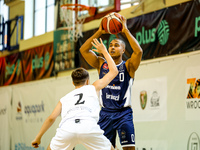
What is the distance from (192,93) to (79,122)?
14.0 feet

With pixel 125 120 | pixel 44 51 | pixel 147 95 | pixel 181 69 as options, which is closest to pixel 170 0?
pixel 181 69

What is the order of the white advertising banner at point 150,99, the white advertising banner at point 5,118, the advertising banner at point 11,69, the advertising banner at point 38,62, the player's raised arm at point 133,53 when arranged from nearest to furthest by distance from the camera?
1. the player's raised arm at point 133,53
2. the white advertising banner at point 150,99
3. the advertising banner at point 38,62
4. the advertising banner at point 11,69
5. the white advertising banner at point 5,118

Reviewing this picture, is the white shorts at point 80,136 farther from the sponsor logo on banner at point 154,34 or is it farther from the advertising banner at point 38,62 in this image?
the advertising banner at point 38,62

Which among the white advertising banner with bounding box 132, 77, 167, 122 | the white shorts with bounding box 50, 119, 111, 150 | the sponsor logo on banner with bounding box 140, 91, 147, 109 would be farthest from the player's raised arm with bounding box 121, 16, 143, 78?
the sponsor logo on banner with bounding box 140, 91, 147, 109

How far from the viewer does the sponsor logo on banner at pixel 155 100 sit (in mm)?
8834

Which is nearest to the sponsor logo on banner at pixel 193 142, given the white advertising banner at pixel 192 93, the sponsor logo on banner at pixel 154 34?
the white advertising banner at pixel 192 93

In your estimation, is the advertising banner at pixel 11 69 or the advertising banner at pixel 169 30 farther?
the advertising banner at pixel 11 69

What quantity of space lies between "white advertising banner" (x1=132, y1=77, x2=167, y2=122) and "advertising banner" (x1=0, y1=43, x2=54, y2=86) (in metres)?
4.40

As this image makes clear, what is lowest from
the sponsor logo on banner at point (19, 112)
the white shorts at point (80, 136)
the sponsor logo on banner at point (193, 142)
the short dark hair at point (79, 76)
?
the sponsor logo on banner at point (193, 142)

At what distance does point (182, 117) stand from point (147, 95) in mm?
1210

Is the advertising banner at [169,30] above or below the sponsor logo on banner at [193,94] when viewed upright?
above

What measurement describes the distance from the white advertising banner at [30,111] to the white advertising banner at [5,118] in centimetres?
36

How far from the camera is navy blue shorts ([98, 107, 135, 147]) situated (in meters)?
5.59

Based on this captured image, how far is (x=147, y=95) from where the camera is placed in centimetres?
909
